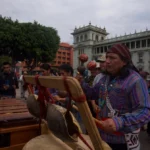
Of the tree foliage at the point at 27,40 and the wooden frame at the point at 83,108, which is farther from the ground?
the tree foliage at the point at 27,40

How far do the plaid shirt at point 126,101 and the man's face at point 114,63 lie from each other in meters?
0.09

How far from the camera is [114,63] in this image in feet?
5.97

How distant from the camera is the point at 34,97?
2051 mm

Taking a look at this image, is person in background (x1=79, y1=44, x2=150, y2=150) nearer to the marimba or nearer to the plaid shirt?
the plaid shirt

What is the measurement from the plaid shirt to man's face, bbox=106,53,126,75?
0.31 feet

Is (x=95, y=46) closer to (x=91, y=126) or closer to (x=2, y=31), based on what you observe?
(x=2, y=31)

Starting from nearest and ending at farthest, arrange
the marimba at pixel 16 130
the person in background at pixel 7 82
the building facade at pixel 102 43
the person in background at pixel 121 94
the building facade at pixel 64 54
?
the person in background at pixel 121 94
the marimba at pixel 16 130
the person in background at pixel 7 82
the building facade at pixel 102 43
the building facade at pixel 64 54

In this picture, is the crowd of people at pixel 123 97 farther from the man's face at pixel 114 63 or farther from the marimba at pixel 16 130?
the marimba at pixel 16 130

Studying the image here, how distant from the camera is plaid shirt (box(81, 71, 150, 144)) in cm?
150

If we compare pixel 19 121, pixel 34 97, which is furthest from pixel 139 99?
pixel 19 121

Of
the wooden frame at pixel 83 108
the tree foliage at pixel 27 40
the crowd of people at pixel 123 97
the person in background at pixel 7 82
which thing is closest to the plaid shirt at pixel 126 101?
the crowd of people at pixel 123 97

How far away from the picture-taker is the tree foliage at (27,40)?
29406 millimetres

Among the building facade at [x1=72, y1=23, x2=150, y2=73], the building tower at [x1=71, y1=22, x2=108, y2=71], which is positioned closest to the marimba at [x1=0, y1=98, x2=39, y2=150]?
the building facade at [x1=72, y1=23, x2=150, y2=73]

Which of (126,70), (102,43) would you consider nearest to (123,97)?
(126,70)
